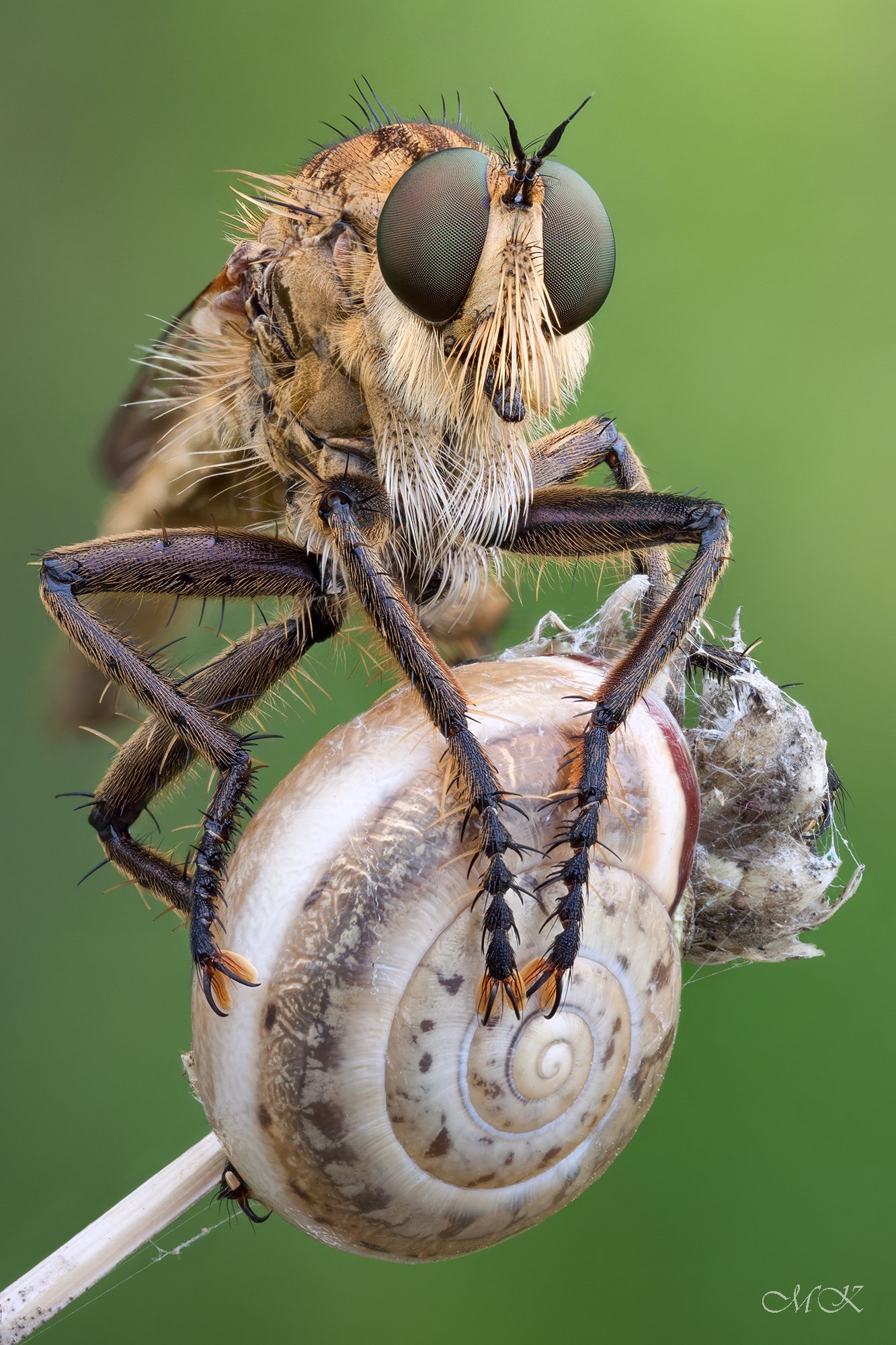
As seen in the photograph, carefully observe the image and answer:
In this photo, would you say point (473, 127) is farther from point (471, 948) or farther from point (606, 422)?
point (471, 948)

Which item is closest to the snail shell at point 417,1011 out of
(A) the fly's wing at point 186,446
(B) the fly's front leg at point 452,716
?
(B) the fly's front leg at point 452,716

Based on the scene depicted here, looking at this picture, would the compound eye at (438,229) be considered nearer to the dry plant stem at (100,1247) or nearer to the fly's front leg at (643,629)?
the fly's front leg at (643,629)

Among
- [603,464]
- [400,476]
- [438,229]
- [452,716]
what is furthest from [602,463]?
[452,716]

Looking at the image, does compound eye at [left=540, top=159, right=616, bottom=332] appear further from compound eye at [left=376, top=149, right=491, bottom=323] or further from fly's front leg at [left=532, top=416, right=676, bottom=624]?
fly's front leg at [left=532, top=416, right=676, bottom=624]

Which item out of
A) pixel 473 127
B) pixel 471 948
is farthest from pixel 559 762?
pixel 473 127

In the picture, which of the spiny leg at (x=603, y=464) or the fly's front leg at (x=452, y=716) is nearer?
the fly's front leg at (x=452, y=716)
